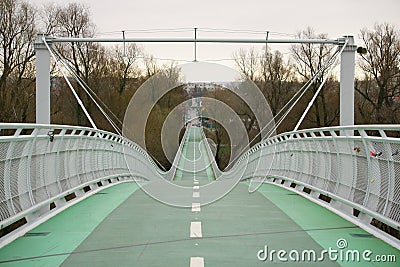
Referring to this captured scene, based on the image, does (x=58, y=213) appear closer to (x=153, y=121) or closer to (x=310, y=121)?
(x=310, y=121)

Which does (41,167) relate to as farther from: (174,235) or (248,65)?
(248,65)

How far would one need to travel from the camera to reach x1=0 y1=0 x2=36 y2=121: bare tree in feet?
120

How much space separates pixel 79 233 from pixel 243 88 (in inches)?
2211

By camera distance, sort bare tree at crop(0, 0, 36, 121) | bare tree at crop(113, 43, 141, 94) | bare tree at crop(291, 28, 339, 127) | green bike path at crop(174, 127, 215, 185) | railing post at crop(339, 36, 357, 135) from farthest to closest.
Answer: bare tree at crop(113, 43, 141, 94) → green bike path at crop(174, 127, 215, 185) → bare tree at crop(291, 28, 339, 127) → bare tree at crop(0, 0, 36, 121) → railing post at crop(339, 36, 357, 135)

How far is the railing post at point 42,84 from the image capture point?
Answer: 2103cm

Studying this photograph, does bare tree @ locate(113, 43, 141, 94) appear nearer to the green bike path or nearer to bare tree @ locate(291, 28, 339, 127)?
the green bike path

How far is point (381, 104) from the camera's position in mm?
42594

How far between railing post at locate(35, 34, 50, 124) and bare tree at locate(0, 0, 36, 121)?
15315 mm

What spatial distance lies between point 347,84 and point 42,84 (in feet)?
33.7

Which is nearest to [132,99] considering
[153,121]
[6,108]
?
Result: [153,121]

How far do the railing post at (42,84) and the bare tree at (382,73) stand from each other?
993 inches

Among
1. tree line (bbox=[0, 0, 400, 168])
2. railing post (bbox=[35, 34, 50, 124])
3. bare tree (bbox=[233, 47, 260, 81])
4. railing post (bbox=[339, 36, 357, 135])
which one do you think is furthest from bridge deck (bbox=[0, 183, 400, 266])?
bare tree (bbox=[233, 47, 260, 81])

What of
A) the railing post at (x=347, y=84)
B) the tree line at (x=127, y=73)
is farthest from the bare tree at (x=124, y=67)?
the railing post at (x=347, y=84)

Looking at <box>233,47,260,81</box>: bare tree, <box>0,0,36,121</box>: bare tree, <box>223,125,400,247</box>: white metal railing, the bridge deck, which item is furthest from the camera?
<box>233,47,260,81</box>: bare tree
